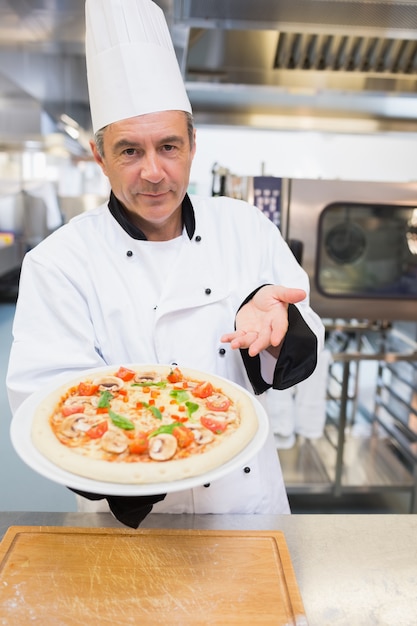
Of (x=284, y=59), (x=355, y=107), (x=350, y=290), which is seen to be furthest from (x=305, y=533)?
(x=355, y=107)

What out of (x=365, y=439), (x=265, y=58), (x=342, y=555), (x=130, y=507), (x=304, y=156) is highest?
(x=265, y=58)

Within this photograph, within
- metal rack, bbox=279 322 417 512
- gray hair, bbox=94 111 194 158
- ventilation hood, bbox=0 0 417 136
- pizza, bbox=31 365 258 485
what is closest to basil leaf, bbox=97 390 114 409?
pizza, bbox=31 365 258 485

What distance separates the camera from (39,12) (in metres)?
2.15

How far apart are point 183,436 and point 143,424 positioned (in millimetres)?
117

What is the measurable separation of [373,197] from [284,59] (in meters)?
1.12

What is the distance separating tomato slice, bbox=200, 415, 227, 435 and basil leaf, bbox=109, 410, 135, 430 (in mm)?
137

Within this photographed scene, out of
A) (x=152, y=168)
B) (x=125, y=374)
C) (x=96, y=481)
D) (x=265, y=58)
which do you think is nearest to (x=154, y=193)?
(x=152, y=168)

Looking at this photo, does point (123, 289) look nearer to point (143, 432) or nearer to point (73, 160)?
point (143, 432)

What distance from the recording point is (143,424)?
989 millimetres

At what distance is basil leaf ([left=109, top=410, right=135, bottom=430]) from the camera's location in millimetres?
946

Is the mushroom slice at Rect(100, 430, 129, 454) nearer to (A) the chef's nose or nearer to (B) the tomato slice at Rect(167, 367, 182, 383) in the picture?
(B) the tomato slice at Rect(167, 367, 182, 383)

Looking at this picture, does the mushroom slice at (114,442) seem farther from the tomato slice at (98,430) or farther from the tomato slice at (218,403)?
the tomato slice at (218,403)

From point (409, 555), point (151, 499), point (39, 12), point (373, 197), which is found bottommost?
point (409, 555)

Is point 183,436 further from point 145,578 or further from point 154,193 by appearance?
point 154,193
